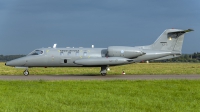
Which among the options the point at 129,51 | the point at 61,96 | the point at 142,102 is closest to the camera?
the point at 142,102

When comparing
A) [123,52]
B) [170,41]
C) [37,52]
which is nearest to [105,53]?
[123,52]

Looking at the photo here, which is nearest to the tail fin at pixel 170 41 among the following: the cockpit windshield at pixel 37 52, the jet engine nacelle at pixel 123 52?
the jet engine nacelle at pixel 123 52

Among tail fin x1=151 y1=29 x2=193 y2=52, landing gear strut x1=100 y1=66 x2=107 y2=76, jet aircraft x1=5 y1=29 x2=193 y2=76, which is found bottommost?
landing gear strut x1=100 y1=66 x2=107 y2=76

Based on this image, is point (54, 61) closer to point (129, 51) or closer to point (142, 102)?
point (129, 51)

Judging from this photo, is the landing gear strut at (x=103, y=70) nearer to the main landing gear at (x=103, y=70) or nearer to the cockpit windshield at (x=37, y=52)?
the main landing gear at (x=103, y=70)

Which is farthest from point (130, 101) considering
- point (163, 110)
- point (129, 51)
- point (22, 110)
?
point (129, 51)

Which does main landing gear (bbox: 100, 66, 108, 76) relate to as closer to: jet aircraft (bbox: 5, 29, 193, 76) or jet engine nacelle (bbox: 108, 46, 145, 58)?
jet aircraft (bbox: 5, 29, 193, 76)

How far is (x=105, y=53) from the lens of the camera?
29.5m

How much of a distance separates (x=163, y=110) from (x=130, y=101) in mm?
A: 1875

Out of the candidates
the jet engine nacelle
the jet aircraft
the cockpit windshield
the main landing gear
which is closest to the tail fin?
the jet aircraft

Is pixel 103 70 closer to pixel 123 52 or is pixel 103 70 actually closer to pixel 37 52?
pixel 123 52

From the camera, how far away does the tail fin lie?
29.3 m

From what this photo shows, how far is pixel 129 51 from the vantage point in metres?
28.7

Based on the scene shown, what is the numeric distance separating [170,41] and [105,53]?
670 centimetres
